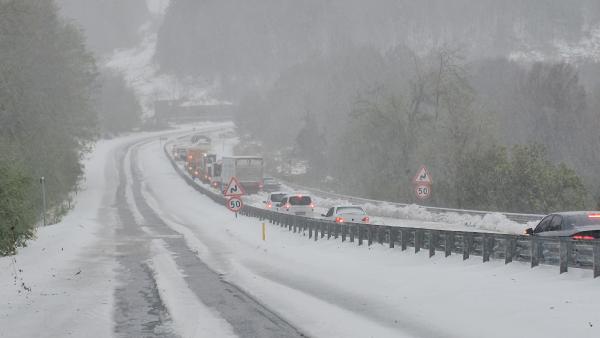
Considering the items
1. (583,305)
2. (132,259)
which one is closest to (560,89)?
(132,259)

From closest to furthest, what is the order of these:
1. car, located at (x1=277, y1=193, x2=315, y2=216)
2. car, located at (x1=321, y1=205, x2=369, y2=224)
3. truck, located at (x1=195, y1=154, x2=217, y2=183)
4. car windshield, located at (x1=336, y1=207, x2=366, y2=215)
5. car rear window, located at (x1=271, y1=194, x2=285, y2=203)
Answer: car, located at (x1=321, y1=205, x2=369, y2=224)
car windshield, located at (x1=336, y1=207, x2=366, y2=215)
car, located at (x1=277, y1=193, x2=315, y2=216)
car rear window, located at (x1=271, y1=194, x2=285, y2=203)
truck, located at (x1=195, y1=154, x2=217, y2=183)

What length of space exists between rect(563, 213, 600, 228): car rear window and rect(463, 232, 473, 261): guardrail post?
2.69 m

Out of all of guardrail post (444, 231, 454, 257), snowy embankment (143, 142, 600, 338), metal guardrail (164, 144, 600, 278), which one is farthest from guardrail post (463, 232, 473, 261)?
guardrail post (444, 231, 454, 257)

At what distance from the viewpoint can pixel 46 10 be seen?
192ft

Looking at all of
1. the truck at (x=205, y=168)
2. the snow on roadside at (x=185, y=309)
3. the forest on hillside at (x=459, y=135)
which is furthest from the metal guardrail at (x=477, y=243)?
the truck at (x=205, y=168)

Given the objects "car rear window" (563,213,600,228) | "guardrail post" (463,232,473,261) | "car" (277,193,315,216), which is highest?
"car rear window" (563,213,600,228)

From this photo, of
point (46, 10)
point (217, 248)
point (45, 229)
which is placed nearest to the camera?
point (217, 248)

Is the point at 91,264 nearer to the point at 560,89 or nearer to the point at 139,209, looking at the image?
the point at 139,209

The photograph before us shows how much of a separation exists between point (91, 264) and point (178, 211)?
34232mm

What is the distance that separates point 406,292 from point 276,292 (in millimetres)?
3603

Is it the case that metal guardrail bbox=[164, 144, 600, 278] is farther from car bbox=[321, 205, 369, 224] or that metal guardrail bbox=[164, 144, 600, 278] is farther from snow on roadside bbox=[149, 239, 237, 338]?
snow on roadside bbox=[149, 239, 237, 338]

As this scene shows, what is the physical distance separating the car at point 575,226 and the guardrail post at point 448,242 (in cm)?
284

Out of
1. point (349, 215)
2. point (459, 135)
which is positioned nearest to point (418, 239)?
point (349, 215)

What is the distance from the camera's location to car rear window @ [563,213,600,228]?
19391 mm
